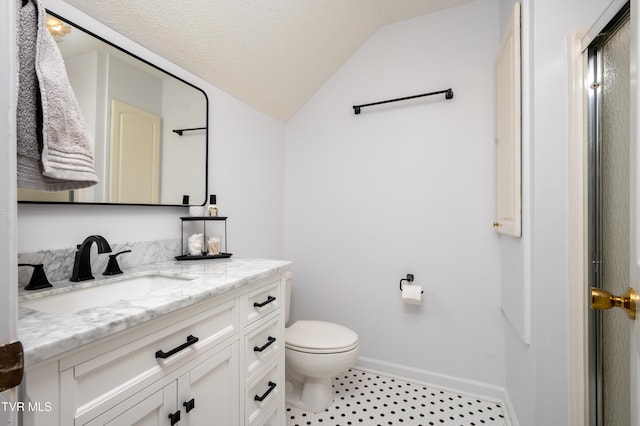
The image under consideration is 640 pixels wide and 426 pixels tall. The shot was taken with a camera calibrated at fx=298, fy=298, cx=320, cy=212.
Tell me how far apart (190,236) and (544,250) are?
1.65m

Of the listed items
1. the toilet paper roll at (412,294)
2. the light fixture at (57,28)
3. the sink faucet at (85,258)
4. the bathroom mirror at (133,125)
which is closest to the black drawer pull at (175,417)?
the sink faucet at (85,258)

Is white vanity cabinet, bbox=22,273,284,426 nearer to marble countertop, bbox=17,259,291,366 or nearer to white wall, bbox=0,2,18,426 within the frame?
marble countertop, bbox=17,259,291,366

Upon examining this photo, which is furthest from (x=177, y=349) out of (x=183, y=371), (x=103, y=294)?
(x=103, y=294)

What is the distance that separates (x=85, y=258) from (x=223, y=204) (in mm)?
853

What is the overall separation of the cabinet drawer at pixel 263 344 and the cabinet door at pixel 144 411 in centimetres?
36

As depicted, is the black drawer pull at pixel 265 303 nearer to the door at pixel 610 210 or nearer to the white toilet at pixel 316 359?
the white toilet at pixel 316 359

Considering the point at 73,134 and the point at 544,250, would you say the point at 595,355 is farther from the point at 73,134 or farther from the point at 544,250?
the point at 73,134

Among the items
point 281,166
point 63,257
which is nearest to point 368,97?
point 281,166

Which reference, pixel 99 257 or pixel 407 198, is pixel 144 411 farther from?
pixel 407 198

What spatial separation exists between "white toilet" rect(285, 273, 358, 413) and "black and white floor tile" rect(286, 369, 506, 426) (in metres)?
0.07

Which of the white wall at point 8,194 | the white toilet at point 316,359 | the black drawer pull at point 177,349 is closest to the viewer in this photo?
the white wall at point 8,194

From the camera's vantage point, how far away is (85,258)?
108 centimetres

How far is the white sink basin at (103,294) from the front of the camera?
92 cm

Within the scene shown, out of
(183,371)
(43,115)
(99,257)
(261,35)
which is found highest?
(261,35)
